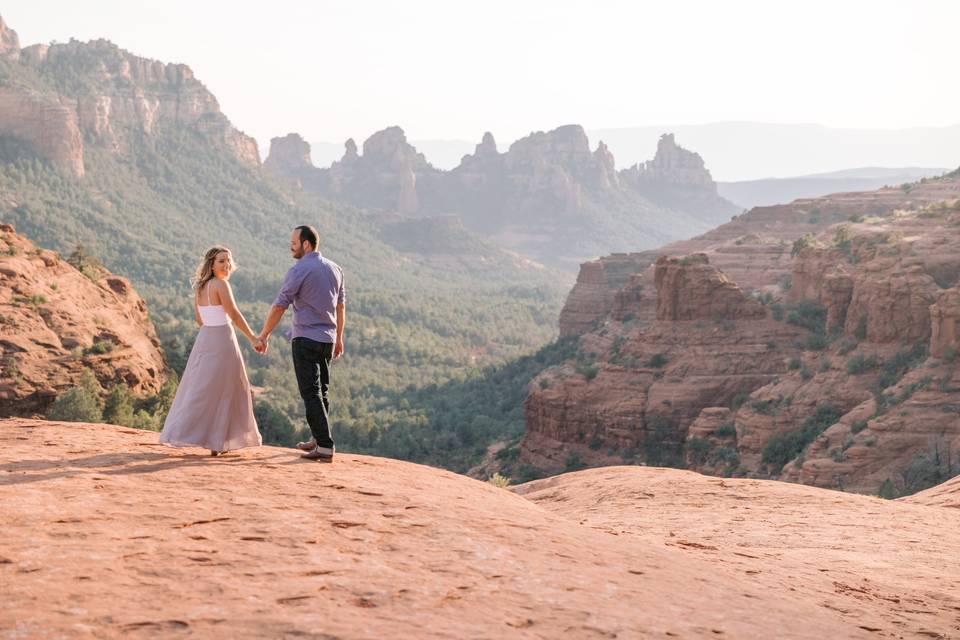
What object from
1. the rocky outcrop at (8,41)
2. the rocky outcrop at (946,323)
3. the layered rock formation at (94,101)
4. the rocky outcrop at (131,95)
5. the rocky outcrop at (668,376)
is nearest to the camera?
the rocky outcrop at (946,323)

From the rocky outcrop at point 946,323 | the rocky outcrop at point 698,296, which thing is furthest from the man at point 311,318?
the rocky outcrop at point 698,296

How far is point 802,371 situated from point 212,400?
118 ft

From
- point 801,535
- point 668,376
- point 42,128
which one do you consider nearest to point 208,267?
point 801,535

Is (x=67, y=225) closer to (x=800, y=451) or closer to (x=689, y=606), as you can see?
(x=800, y=451)

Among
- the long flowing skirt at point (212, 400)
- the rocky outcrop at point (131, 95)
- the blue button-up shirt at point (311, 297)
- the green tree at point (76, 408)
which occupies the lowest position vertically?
the green tree at point (76, 408)

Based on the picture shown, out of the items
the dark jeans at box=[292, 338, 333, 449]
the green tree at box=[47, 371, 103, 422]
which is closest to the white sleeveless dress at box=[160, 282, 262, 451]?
the dark jeans at box=[292, 338, 333, 449]

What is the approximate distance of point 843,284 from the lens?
44906mm

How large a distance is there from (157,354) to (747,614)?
34.4m

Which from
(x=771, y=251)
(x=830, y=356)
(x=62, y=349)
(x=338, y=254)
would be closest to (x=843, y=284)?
(x=830, y=356)

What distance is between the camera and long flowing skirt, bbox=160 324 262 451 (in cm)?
1097

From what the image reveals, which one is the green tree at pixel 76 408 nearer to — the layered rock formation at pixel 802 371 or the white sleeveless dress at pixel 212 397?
the white sleeveless dress at pixel 212 397

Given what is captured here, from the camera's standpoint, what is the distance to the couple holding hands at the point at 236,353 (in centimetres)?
1102

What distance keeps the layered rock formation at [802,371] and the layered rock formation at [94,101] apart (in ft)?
225

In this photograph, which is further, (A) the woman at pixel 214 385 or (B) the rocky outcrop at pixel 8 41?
(B) the rocky outcrop at pixel 8 41
